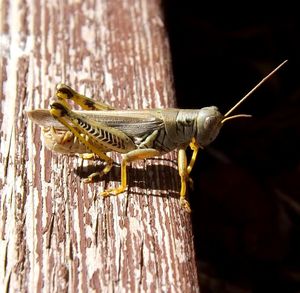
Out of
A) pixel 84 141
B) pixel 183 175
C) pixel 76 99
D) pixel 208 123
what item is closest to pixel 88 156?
pixel 84 141

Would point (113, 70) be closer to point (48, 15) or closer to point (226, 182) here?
point (48, 15)

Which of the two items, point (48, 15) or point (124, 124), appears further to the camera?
point (48, 15)

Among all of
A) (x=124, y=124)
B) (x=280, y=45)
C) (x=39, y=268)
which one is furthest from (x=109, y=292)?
(x=280, y=45)

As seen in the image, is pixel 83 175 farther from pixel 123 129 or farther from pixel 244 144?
pixel 244 144

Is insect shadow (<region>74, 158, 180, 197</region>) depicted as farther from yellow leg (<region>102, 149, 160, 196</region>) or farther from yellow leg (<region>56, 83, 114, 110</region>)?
yellow leg (<region>56, 83, 114, 110</region>)

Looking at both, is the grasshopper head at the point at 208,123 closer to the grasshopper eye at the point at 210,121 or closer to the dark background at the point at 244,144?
the grasshopper eye at the point at 210,121
